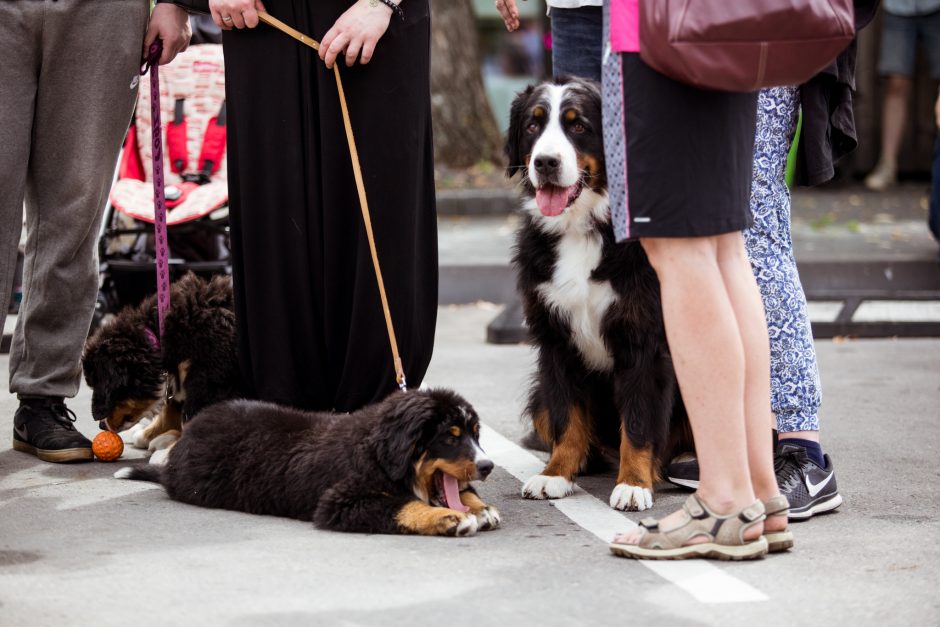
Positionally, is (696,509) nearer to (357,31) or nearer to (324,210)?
(324,210)

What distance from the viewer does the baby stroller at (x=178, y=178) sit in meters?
6.27

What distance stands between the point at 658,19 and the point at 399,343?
5.49ft

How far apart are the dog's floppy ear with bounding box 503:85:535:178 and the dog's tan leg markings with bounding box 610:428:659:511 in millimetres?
977

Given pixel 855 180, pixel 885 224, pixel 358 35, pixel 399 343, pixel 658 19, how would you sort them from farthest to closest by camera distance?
pixel 855 180 < pixel 885 224 < pixel 399 343 < pixel 358 35 < pixel 658 19

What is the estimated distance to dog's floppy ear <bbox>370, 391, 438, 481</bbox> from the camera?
→ 3492mm

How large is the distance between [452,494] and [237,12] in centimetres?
163

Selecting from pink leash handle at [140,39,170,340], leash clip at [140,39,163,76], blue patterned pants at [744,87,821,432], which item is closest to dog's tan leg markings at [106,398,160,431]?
pink leash handle at [140,39,170,340]

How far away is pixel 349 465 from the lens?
360cm

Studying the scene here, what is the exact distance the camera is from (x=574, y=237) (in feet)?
13.9

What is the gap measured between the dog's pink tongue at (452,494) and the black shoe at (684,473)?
2.82 feet

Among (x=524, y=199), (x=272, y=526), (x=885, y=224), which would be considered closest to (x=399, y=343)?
(x=524, y=199)

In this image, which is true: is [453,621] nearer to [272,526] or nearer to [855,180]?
[272,526]

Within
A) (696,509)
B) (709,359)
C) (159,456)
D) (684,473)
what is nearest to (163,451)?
(159,456)

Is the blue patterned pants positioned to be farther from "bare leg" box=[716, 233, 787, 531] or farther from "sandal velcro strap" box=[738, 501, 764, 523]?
"sandal velcro strap" box=[738, 501, 764, 523]
